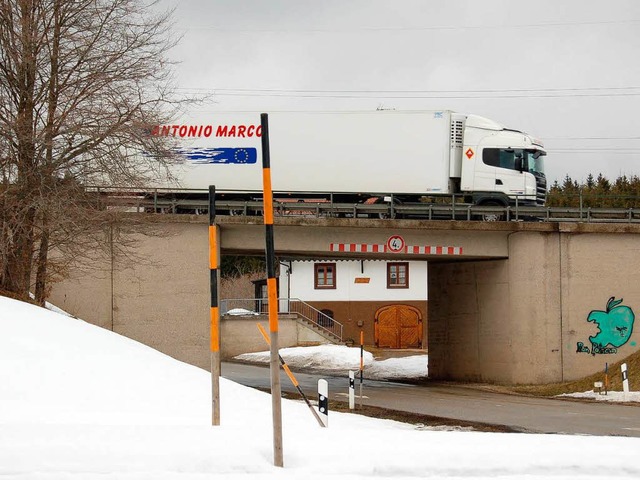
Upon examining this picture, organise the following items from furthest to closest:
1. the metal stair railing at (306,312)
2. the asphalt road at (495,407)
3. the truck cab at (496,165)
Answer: the metal stair railing at (306,312)
the truck cab at (496,165)
the asphalt road at (495,407)

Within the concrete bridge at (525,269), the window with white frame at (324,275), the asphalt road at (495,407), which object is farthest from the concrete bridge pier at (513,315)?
the window with white frame at (324,275)

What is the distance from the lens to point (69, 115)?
24.0 meters

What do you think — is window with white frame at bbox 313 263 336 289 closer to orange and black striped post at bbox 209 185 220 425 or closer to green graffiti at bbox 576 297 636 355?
green graffiti at bbox 576 297 636 355

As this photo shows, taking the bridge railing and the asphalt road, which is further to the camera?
the bridge railing

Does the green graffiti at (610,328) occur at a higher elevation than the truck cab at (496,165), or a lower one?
lower

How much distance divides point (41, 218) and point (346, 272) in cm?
4281

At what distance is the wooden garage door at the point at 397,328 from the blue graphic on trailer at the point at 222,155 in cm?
3125

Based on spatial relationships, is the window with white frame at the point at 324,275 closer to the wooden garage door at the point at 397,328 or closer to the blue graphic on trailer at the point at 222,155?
the wooden garage door at the point at 397,328

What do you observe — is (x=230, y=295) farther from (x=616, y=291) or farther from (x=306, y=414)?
(x=306, y=414)

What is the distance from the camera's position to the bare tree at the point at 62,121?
2317cm

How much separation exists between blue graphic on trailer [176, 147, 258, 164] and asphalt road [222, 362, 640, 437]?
24.3 ft

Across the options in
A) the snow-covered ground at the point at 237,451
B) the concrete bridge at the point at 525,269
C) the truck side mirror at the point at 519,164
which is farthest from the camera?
the truck side mirror at the point at 519,164

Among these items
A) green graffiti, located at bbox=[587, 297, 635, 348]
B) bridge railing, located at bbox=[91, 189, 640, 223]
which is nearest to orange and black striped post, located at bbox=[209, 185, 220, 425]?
bridge railing, located at bbox=[91, 189, 640, 223]

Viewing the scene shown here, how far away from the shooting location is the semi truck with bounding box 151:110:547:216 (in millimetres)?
34844
